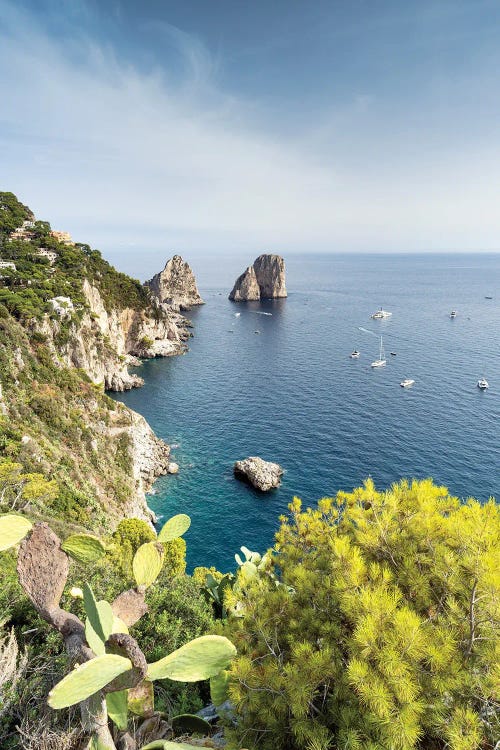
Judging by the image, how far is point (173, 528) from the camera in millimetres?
8133

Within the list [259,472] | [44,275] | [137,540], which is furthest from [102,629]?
[44,275]

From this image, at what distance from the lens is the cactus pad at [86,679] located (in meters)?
4.23

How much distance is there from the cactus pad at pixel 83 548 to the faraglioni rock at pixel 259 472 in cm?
3075

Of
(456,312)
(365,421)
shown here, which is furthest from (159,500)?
(456,312)

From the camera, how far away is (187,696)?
28.1ft

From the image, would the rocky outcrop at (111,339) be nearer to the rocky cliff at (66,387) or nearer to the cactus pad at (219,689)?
the rocky cliff at (66,387)

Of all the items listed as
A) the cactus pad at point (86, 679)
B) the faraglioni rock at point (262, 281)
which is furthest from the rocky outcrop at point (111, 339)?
the faraglioni rock at point (262, 281)

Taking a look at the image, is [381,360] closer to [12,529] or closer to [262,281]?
[12,529]

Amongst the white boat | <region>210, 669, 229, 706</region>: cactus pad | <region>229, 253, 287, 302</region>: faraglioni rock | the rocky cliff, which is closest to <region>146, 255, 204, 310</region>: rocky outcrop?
<region>229, 253, 287, 302</region>: faraglioni rock

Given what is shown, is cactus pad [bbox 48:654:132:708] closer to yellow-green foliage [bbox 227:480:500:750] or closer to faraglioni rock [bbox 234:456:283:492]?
yellow-green foliage [bbox 227:480:500:750]

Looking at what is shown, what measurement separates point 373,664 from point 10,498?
2091cm

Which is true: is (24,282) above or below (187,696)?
above

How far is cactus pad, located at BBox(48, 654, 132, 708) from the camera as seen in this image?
4235mm

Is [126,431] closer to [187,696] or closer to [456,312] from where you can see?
[187,696]
